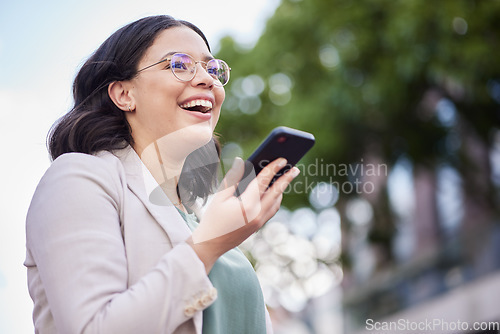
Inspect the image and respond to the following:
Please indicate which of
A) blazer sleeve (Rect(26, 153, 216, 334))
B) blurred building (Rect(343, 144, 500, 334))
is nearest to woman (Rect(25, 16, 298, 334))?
blazer sleeve (Rect(26, 153, 216, 334))

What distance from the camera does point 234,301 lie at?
1.51 meters

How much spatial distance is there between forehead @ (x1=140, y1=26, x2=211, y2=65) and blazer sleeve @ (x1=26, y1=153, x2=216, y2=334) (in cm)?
44

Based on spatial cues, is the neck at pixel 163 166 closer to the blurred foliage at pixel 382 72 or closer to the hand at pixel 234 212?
the hand at pixel 234 212

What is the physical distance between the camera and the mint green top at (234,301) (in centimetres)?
143

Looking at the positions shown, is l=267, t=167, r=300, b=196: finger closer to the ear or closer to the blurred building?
the ear

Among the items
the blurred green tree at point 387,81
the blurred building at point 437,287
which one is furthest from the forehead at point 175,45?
the blurred building at point 437,287

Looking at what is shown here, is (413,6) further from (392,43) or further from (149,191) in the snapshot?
(149,191)

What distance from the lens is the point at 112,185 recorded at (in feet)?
4.62

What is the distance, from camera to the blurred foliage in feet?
24.8

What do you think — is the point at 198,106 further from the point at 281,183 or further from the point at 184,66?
the point at 281,183

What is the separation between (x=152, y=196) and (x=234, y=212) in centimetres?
29

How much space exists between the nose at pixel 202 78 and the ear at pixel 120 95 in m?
0.20

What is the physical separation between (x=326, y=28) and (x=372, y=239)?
13.1ft

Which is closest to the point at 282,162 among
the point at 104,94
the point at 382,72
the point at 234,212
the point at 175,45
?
the point at 234,212
